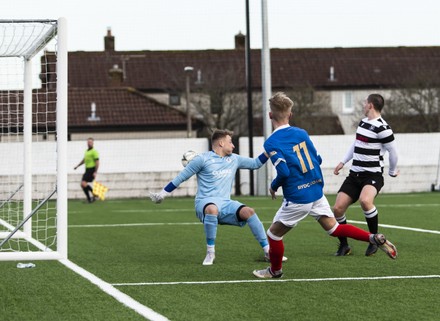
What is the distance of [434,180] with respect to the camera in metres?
34.9

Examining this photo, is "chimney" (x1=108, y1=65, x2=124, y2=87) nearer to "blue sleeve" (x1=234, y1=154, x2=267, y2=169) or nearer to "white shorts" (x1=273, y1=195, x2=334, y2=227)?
"blue sleeve" (x1=234, y1=154, x2=267, y2=169)

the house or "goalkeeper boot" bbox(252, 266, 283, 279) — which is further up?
the house

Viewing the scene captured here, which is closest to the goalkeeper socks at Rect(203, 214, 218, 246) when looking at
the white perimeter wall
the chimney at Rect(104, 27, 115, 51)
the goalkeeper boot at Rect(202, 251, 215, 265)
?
the goalkeeper boot at Rect(202, 251, 215, 265)

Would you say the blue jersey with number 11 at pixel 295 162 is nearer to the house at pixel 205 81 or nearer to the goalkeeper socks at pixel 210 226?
the goalkeeper socks at pixel 210 226

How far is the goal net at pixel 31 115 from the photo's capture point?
10.7m

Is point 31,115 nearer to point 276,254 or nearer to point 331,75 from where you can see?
point 276,254

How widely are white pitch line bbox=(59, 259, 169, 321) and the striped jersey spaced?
3471mm

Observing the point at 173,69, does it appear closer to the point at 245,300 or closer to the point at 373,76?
the point at 373,76

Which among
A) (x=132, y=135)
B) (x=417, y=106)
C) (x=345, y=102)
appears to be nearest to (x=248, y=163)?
(x=417, y=106)

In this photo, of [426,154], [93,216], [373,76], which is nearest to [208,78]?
[373,76]

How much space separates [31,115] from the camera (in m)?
15.0

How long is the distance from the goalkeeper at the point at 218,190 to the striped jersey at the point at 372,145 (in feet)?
5.14

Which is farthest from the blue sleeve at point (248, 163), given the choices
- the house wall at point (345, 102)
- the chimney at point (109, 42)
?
the chimney at point (109, 42)

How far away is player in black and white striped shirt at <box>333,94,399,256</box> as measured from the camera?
11.7m
